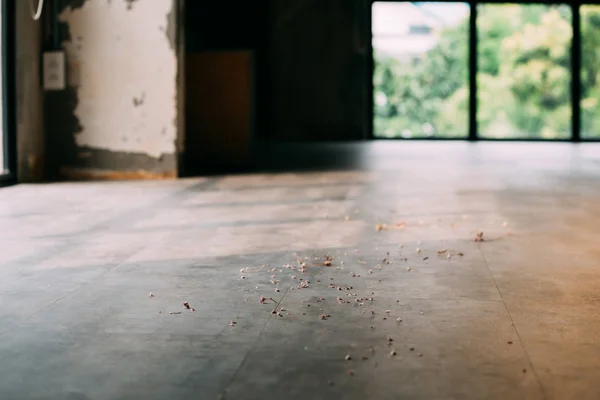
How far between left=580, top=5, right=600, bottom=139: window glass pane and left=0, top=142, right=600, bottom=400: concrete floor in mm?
7999

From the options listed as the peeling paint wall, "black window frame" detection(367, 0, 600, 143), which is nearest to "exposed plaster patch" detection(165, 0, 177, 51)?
the peeling paint wall

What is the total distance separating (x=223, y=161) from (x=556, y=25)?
7.45 metres

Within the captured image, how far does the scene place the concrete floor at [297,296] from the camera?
2078 millimetres

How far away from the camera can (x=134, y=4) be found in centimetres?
711

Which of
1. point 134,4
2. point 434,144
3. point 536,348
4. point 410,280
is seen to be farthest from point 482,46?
point 536,348

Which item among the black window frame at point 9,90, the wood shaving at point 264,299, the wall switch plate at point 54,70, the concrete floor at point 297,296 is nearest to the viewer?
the concrete floor at point 297,296

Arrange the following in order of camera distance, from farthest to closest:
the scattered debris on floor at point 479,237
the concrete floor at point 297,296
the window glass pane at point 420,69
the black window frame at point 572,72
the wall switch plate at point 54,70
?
the window glass pane at point 420,69, the black window frame at point 572,72, the wall switch plate at point 54,70, the scattered debris on floor at point 479,237, the concrete floor at point 297,296

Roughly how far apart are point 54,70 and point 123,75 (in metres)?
0.55

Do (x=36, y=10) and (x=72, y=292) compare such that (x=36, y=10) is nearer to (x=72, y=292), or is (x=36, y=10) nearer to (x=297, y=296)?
(x=72, y=292)

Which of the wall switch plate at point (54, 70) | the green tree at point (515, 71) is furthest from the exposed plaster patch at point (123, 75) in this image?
the green tree at point (515, 71)

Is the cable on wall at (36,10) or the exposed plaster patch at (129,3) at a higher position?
the exposed plaster patch at (129,3)

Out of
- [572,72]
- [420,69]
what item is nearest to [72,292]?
[420,69]

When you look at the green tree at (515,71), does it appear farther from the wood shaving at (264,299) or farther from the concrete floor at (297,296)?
the wood shaving at (264,299)

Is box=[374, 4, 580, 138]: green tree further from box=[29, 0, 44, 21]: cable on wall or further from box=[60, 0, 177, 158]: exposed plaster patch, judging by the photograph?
box=[29, 0, 44, 21]: cable on wall
